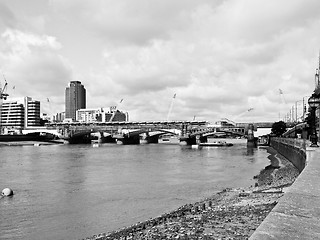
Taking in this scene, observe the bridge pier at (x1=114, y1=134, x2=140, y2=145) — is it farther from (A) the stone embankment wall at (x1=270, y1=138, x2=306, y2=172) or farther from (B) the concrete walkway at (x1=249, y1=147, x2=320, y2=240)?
(B) the concrete walkway at (x1=249, y1=147, x2=320, y2=240)

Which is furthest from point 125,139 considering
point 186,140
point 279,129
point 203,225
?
point 203,225

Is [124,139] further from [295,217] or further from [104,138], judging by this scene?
[295,217]

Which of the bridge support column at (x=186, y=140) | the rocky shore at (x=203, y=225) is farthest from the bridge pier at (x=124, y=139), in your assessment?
the rocky shore at (x=203, y=225)

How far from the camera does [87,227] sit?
17859mm

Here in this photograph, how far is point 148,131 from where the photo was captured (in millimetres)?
149500

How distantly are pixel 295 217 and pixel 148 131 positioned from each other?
467ft

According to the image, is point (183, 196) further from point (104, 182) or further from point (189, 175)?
point (189, 175)

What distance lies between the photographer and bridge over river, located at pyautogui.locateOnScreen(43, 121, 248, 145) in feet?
457

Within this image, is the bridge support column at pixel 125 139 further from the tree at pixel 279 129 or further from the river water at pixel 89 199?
the river water at pixel 89 199

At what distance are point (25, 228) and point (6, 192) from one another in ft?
31.4

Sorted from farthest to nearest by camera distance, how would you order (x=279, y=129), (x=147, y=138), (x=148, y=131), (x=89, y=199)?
(x=147, y=138)
(x=148, y=131)
(x=279, y=129)
(x=89, y=199)

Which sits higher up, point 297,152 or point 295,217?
point 295,217

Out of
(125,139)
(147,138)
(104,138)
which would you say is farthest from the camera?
(147,138)

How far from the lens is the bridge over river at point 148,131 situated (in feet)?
457
